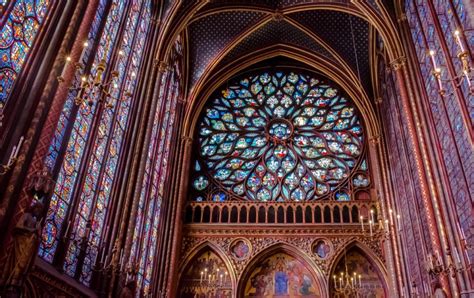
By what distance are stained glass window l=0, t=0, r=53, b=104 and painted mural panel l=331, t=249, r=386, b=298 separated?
13.1m

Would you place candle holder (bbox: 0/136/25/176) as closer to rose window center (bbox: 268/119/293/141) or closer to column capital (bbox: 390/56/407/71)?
Answer: column capital (bbox: 390/56/407/71)

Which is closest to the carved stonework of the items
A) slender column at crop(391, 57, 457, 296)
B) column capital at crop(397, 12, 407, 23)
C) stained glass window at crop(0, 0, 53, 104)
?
slender column at crop(391, 57, 457, 296)

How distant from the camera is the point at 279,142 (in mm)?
19688

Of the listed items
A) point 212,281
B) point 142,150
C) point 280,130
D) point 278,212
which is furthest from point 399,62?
point 212,281

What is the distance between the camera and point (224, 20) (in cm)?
1892

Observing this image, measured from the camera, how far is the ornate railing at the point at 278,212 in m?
17.2

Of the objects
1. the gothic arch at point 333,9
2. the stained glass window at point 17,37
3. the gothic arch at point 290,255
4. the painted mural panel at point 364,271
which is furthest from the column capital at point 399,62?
the stained glass window at point 17,37

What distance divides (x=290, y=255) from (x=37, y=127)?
1217cm

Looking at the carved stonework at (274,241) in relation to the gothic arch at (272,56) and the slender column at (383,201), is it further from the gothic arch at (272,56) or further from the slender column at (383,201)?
the gothic arch at (272,56)

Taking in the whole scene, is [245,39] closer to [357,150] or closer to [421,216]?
[357,150]

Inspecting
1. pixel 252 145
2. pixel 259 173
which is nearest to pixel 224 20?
pixel 252 145

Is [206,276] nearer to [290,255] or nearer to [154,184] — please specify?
[290,255]

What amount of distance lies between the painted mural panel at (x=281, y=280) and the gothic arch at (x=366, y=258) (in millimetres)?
903

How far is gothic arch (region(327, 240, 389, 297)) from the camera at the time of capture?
1582 cm
